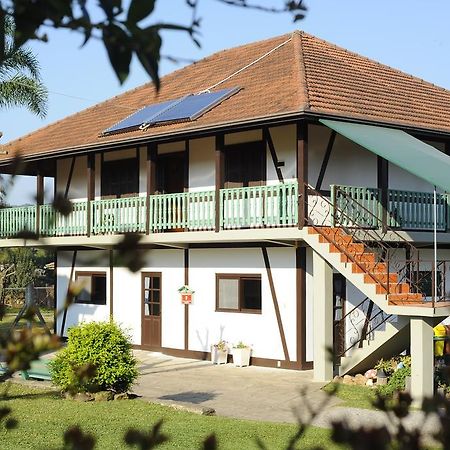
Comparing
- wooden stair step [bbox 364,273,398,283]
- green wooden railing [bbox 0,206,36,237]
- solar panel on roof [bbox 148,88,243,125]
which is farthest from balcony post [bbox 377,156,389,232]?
green wooden railing [bbox 0,206,36,237]

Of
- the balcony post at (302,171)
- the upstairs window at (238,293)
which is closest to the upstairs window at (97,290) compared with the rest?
the upstairs window at (238,293)

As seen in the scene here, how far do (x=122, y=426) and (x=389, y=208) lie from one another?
8.35 metres

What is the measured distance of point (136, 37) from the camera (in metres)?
1.72

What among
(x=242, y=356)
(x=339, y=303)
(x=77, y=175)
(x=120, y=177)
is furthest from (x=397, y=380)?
(x=77, y=175)

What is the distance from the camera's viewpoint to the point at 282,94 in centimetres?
1759

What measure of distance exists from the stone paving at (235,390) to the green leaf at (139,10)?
9.95 meters

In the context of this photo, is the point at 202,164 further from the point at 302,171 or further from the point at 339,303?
the point at 339,303

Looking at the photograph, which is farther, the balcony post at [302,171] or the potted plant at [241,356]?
the potted plant at [241,356]

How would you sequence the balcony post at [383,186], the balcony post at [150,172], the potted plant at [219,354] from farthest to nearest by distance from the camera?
the balcony post at [150,172] < the potted plant at [219,354] < the balcony post at [383,186]

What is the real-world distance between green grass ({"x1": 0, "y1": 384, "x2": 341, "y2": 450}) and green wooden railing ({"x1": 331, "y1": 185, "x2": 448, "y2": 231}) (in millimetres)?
5649

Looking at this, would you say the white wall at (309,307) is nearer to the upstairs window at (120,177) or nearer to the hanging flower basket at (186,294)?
the hanging flower basket at (186,294)

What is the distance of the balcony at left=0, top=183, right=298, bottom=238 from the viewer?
53.2 ft

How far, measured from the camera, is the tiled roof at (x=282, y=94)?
1752cm

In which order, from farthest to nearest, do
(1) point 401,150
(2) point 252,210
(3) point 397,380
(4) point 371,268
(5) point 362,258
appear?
(2) point 252,210
(1) point 401,150
(5) point 362,258
(4) point 371,268
(3) point 397,380
